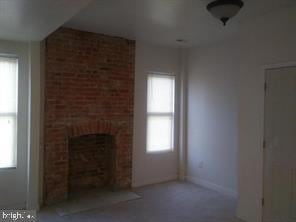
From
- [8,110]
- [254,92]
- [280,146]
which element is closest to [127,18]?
[254,92]

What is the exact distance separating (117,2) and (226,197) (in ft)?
11.4

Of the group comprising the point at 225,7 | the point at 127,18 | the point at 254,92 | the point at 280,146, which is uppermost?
the point at 127,18

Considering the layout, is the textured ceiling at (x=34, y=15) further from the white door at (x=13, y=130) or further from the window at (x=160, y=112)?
the window at (x=160, y=112)

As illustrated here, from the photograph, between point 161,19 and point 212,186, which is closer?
point 161,19

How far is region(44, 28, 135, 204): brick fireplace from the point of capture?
414 cm

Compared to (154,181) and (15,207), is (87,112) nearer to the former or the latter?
(15,207)

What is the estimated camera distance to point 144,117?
518cm

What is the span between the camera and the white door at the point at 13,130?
3848 mm

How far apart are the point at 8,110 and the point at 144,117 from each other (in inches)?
90.4

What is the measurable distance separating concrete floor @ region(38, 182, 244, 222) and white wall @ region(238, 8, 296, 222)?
420 millimetres

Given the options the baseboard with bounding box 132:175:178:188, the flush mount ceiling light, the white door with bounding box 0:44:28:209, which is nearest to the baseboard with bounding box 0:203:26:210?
the white door with bounding box 0:44:28:209

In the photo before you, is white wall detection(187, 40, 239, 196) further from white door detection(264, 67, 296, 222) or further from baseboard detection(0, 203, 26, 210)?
baseboard detection(0, 203, 26, 210)

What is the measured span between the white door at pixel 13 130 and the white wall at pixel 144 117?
1898mm

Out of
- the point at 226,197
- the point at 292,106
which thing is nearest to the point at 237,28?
the point at 292,106
